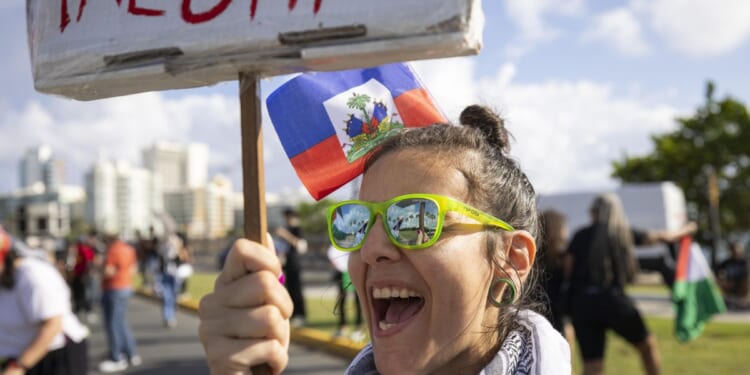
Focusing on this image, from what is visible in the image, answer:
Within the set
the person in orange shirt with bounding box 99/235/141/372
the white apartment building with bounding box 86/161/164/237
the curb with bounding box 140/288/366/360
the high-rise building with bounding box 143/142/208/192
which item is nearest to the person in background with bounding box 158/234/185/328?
the curb with bounding box 140/288/366/360

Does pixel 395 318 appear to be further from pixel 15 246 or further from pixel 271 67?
pixel 15 246

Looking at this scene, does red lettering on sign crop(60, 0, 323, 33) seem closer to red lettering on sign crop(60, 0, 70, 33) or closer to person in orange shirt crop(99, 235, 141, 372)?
red lettering on sign crop(60, 0, 70, 33)

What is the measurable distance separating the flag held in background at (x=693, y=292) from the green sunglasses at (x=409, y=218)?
6237 millimetres

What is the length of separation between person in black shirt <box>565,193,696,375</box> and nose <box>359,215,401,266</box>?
4.21 m

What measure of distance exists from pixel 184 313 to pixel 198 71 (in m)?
14.6

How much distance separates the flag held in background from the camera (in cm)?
709

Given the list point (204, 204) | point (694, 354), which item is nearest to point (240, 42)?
point (694, 354)

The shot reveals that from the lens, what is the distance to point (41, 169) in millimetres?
118312

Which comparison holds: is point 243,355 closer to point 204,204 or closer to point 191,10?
point 191,10

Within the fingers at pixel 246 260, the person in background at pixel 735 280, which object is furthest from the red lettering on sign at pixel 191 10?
the person in background at pixel 735 280

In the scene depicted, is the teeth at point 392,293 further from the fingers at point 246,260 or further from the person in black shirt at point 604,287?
the person in black shirt at point 604,287

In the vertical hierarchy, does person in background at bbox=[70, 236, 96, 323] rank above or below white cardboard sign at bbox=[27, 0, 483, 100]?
below

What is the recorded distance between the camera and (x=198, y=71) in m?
1.36

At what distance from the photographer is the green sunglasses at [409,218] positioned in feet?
4.99
